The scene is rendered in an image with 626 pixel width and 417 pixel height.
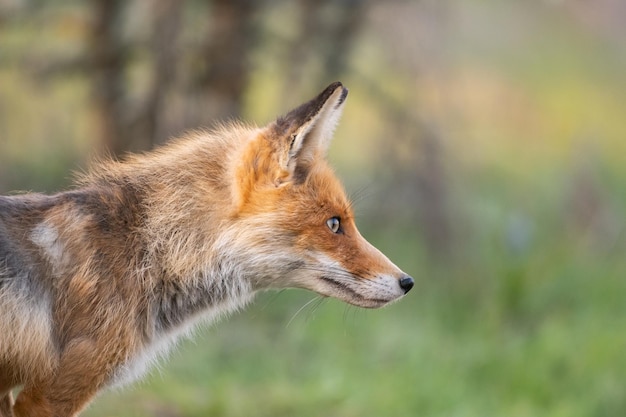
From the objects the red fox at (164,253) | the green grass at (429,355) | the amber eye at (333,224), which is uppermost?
the amber eye at (333,224)

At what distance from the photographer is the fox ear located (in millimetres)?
4793

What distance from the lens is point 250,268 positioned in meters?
4.84

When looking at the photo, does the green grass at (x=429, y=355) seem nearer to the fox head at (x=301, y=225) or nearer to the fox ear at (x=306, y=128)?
the fox head at (x=301, y=225)

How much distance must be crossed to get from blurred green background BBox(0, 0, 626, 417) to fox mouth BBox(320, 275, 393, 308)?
2569 mm

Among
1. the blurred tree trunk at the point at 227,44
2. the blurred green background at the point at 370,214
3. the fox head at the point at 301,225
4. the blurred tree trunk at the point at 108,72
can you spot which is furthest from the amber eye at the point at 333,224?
the blurred tree trunk at the point at 108,72

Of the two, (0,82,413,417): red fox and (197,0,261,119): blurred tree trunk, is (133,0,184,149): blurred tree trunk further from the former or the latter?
(0,82,413,417): red fox

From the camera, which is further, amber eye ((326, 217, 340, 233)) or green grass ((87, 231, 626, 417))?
green grass ((87, 231, 626, 417))

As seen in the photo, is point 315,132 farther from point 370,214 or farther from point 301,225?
point 370,214

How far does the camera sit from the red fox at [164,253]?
14.7 ft

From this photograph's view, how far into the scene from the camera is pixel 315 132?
493 cm

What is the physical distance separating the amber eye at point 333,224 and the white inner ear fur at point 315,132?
1.09 feet

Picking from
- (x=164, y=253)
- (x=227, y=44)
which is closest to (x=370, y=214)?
(x=227, y=44)

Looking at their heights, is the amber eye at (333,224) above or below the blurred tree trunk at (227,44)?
below

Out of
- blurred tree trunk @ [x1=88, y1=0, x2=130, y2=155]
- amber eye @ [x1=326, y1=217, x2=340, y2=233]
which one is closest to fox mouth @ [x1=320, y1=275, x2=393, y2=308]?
amber eye @ [x1=326, y1=217, x2=340, y2=233]
